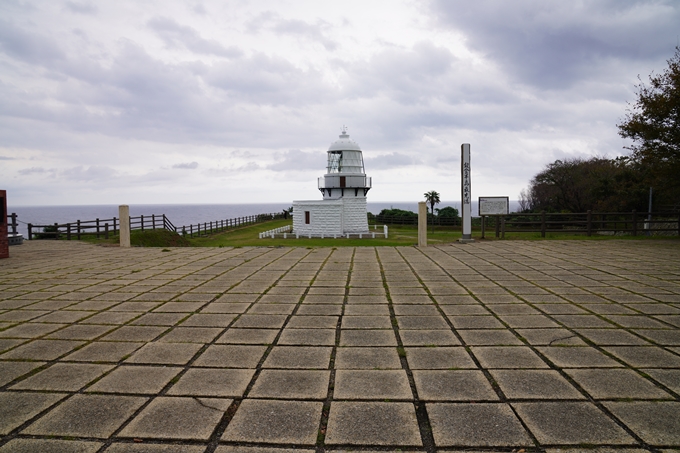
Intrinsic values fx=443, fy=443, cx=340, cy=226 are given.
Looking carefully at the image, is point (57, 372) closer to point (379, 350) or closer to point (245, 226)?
point (379, 350)

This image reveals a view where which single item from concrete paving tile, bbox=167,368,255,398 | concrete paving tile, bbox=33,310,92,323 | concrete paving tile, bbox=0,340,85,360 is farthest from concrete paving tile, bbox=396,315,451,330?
concrete paving tile, bbox=33,310,92,323

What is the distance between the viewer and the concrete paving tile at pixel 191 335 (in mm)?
3975

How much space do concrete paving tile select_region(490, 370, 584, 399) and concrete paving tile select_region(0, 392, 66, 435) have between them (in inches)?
114

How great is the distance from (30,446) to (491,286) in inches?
219

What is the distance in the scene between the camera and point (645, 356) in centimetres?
351

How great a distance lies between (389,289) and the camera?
6203mm

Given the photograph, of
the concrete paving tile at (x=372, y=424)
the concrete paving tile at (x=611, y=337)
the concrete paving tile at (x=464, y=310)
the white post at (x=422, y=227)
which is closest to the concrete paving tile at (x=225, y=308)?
the concrete paving tile at (x=464, y=310)

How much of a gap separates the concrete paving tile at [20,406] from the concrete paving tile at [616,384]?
3437 millimetres

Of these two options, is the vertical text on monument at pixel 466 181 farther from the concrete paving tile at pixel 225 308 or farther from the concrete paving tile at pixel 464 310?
the concrete paving tile at pixel 225 308

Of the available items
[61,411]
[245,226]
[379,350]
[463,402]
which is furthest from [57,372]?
[245,226]

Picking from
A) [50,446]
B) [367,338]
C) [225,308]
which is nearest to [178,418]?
[50,446]

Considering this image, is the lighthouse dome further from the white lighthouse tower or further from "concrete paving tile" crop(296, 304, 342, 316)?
"concrete paving tile" crop(296, 304, 342, 316)

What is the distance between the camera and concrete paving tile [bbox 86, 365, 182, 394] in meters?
2.96

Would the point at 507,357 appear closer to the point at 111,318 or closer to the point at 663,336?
the point at 663,336
